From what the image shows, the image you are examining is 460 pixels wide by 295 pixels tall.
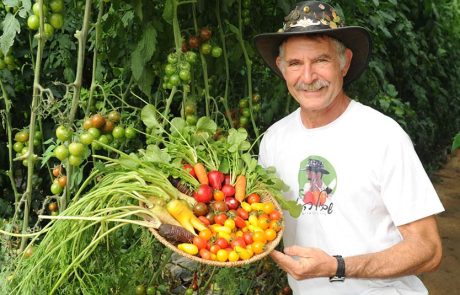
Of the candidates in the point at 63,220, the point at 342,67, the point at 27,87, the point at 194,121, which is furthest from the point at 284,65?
the point at 27,87

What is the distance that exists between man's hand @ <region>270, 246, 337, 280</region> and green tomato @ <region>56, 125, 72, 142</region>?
65 centimetres

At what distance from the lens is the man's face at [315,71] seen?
189 centimetres

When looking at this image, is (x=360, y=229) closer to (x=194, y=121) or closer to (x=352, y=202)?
(x=352, y=202)

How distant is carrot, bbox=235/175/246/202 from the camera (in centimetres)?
172

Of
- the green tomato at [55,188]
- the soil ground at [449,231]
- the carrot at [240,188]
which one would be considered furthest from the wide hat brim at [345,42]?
the soil ground at [449,231]

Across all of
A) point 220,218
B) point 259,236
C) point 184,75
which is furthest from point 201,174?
point 184,75

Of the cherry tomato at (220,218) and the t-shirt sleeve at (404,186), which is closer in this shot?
the cherry tomato at (220,218)

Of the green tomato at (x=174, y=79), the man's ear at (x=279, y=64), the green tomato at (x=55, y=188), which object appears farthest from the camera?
the man's ear at (x=279, y=64)

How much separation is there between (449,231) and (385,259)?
3.62m

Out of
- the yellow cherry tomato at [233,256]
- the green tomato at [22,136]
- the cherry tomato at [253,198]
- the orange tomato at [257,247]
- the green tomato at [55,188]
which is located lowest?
the yellow cherry tomato at [233,256]

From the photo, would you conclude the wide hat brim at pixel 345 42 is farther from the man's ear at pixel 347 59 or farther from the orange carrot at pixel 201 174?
the orange carrot at pixel 201 174

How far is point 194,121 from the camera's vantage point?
206 centimetres

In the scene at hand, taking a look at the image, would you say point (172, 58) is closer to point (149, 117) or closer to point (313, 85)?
point (149, 117)

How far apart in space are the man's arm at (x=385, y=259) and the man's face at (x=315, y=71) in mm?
463
